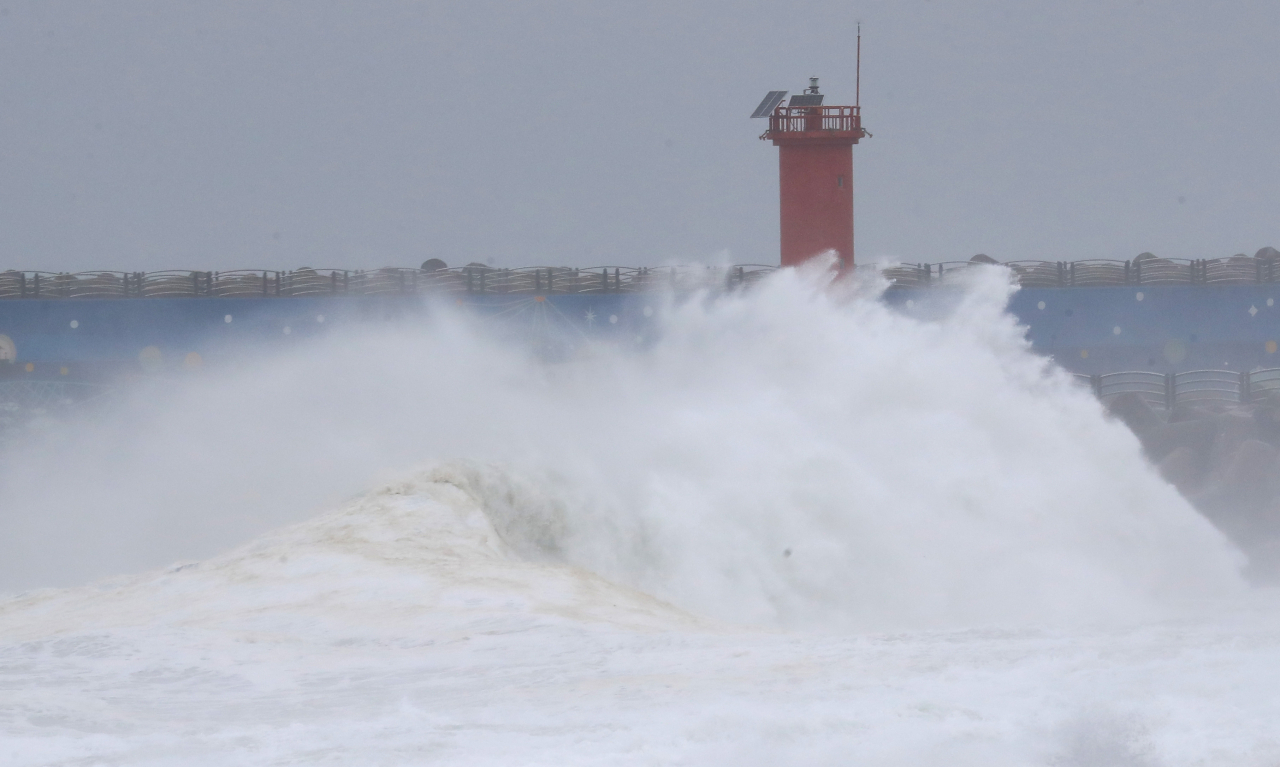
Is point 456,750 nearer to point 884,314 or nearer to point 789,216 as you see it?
point 884,314

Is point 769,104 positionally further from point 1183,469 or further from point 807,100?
point 1183,469

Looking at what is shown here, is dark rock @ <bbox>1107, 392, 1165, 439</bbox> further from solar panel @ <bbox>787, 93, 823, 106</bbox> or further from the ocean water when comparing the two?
solar panel @ <bbox>787, 93, 823, 106</bbox>

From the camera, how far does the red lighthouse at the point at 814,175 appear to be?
82.0 feet

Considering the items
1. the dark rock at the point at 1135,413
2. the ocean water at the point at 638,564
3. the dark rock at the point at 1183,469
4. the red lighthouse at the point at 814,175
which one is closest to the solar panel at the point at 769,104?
the red lighthouse at the point at 814,175

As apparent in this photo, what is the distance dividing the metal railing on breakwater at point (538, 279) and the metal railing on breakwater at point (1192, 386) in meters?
4.37

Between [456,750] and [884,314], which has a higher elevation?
[884,314]

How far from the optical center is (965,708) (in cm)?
507

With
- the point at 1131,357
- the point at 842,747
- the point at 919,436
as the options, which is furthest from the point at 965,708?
the point at 1131,357

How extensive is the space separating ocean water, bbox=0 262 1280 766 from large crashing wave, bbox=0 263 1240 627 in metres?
0.06

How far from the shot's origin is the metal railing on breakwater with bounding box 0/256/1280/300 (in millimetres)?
26328

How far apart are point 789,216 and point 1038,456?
10696mm

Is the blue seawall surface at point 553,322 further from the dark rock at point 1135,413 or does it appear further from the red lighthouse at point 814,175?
the dark rock at point 1135,413

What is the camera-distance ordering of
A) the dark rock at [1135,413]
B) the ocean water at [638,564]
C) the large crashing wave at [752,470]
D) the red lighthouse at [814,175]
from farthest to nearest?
1. the red lighthouse at [814,175]
2. the dark rock at [1135,413]
3. the large crashing wave at [752,470]
4. the ocean water at [638,564]

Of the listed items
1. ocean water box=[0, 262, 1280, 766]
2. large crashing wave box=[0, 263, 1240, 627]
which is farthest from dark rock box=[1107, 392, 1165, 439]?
large crashing wave box=[0, 263, 1240, 627]
